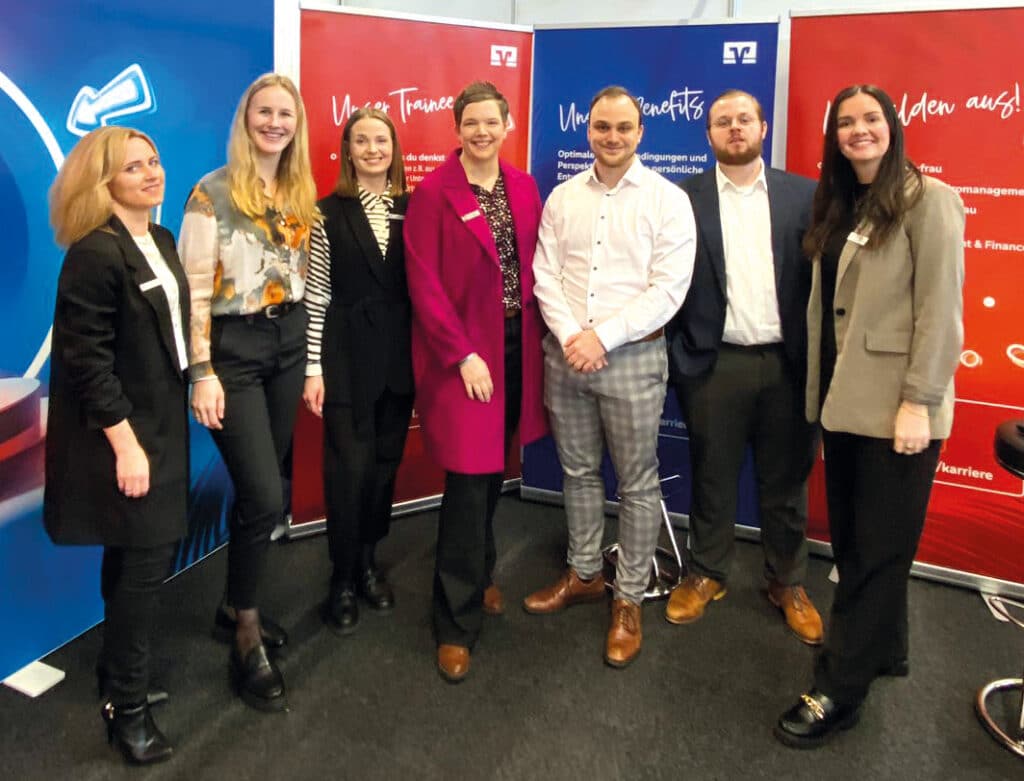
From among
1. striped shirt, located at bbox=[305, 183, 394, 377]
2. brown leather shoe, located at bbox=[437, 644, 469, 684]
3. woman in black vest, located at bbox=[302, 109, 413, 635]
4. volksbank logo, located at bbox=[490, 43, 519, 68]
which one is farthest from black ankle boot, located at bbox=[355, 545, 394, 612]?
volksbank logo, located at bbox=[490, 43, 519, 68]

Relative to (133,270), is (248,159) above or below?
above

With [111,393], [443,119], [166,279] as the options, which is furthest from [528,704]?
[443,119]

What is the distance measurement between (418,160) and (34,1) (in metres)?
1.42

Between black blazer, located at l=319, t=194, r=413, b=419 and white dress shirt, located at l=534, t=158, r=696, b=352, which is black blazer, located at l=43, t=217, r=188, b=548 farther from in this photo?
white dress shirt, located at l=534, t=158, r=696, b=352

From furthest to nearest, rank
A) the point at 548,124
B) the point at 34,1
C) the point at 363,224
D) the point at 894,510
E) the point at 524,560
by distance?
the point at 548,124 → the point at 524,560 → the point at 363,224 → the point at 34,1 → the point at 894,510

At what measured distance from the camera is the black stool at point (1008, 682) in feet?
6.57

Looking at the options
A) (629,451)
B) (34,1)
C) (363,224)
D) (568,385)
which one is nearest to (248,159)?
(363,224)

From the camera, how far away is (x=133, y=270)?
1.72m

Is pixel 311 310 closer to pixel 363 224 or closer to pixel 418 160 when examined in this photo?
pixel 363 224

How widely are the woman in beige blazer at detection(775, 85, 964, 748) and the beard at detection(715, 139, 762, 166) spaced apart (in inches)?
14.5

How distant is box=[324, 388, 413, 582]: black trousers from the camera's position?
2.42 m

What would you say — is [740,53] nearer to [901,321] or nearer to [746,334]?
[746,334]

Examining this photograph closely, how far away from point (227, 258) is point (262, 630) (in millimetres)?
1169

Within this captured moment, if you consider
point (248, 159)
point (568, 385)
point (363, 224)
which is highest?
point (248, 159)
